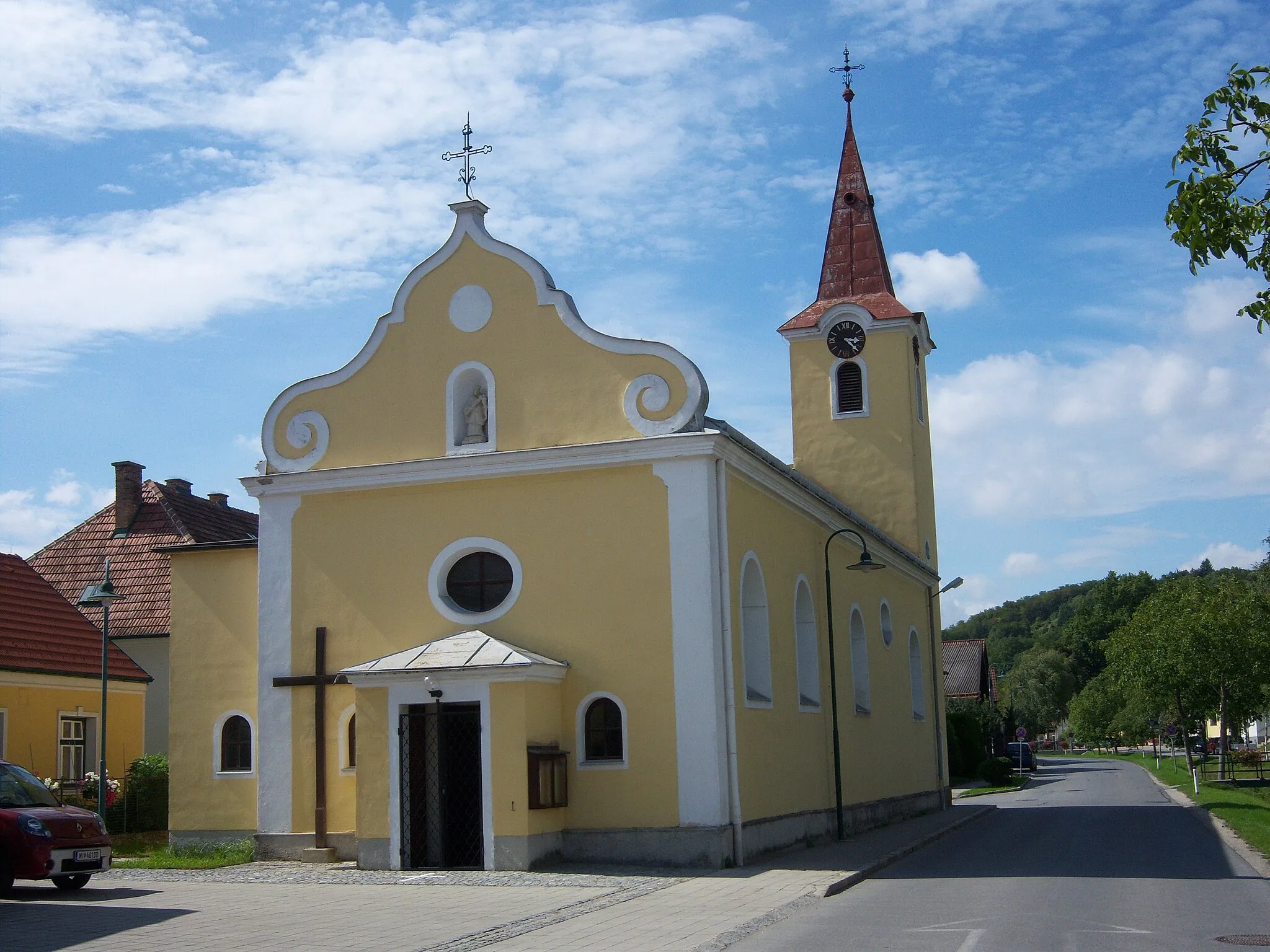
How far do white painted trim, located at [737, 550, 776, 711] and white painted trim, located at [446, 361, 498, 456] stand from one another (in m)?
4.24

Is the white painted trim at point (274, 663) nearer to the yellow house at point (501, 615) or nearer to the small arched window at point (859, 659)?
the yellow house at point (501, 615)

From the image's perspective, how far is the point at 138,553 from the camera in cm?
3794

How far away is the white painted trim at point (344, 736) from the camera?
65.8 ft

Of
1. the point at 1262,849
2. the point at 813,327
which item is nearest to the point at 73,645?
the point at 813,327

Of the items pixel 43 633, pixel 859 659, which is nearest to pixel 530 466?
pixel 859 659

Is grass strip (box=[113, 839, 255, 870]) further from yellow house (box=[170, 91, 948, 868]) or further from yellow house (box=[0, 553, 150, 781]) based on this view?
yellow house (box=[0, 553, 150, 781])

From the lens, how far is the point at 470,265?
812 inches

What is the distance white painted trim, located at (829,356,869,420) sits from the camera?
35375 millimetres

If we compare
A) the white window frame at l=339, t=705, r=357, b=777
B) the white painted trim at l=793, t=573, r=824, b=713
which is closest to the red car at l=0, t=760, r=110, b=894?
the white window frame at l=339, t=705, r=357, b=777

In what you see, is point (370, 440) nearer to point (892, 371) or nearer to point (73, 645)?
point (73, 645)

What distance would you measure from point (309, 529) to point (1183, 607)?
35.4m

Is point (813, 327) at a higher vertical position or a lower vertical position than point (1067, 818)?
higher

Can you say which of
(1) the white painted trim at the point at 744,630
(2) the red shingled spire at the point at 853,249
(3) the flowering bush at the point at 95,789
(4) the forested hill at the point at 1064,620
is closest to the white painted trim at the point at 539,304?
(1) the white painted trim at the point at 744,630

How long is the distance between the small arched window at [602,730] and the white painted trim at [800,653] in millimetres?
4717
